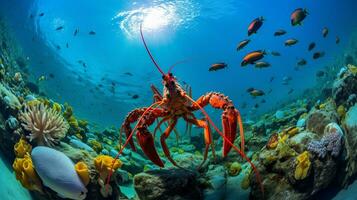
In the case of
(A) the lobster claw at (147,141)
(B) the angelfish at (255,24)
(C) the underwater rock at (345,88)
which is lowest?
(A) the lobster claw at (147,141)

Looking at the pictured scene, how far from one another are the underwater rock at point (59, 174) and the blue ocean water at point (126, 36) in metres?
14.3

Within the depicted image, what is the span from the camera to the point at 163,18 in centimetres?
2577

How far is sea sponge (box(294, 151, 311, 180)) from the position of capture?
12.1 feet

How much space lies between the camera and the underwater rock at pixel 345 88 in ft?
21.9

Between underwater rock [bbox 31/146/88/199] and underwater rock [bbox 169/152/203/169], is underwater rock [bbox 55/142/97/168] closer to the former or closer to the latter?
underwater rock [bbox 31/146/88/199]

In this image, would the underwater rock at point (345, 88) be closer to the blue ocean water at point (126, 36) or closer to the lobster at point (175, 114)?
the lobster at point (175, 114)

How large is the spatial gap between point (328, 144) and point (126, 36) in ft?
85.3

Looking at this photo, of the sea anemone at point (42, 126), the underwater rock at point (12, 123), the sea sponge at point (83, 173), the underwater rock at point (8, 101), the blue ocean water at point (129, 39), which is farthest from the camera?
the blue ocean water at point (129, 39)

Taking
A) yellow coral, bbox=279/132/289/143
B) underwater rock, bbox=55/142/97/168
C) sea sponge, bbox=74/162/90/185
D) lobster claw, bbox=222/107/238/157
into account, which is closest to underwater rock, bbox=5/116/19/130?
underwater rock, bbox=55/142/97/168

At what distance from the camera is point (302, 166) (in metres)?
3.75

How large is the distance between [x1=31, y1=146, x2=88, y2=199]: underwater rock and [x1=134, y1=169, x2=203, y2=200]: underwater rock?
0.78 metres

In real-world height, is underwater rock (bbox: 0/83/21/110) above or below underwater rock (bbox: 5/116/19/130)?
above

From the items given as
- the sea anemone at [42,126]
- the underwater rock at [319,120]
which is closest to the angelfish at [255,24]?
the underwater rock at [319,120]

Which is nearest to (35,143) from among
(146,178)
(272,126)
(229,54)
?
→ (146,178)
